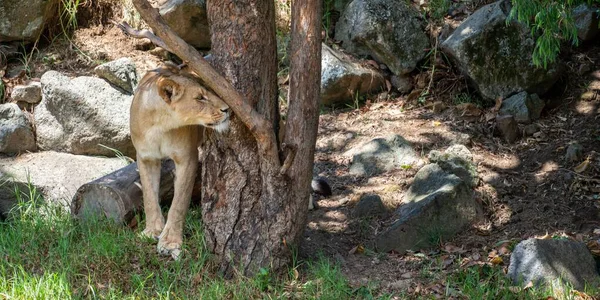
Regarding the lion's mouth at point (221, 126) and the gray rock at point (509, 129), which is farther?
the gray rock at point (509, 129)

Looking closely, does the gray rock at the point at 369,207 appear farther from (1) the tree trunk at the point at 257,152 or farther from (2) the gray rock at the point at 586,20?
(2) the gray rock at the point at 586,20

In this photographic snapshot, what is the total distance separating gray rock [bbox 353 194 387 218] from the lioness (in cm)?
152

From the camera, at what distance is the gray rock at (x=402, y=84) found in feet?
31.2

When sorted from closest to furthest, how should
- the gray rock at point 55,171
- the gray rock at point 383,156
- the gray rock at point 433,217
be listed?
1. the gray rock at point 433,217
2. the gray rock at point 55,171
3. the gray rock at point 383,156

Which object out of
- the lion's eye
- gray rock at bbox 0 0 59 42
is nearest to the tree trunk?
the lion's eye

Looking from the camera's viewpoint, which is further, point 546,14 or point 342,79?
point 342,79

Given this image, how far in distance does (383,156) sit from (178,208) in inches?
98.4

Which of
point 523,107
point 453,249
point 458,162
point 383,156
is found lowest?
point 453,249

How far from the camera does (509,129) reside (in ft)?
26.8

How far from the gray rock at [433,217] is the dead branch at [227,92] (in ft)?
4.73

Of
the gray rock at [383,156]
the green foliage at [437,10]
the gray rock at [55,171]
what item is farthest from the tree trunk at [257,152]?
the green foliage at [437,10]

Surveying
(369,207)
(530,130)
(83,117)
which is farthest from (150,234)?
(530,130)

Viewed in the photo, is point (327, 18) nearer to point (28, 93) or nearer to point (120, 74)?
point (120, 74)

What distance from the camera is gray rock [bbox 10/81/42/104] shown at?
28.5 feet
